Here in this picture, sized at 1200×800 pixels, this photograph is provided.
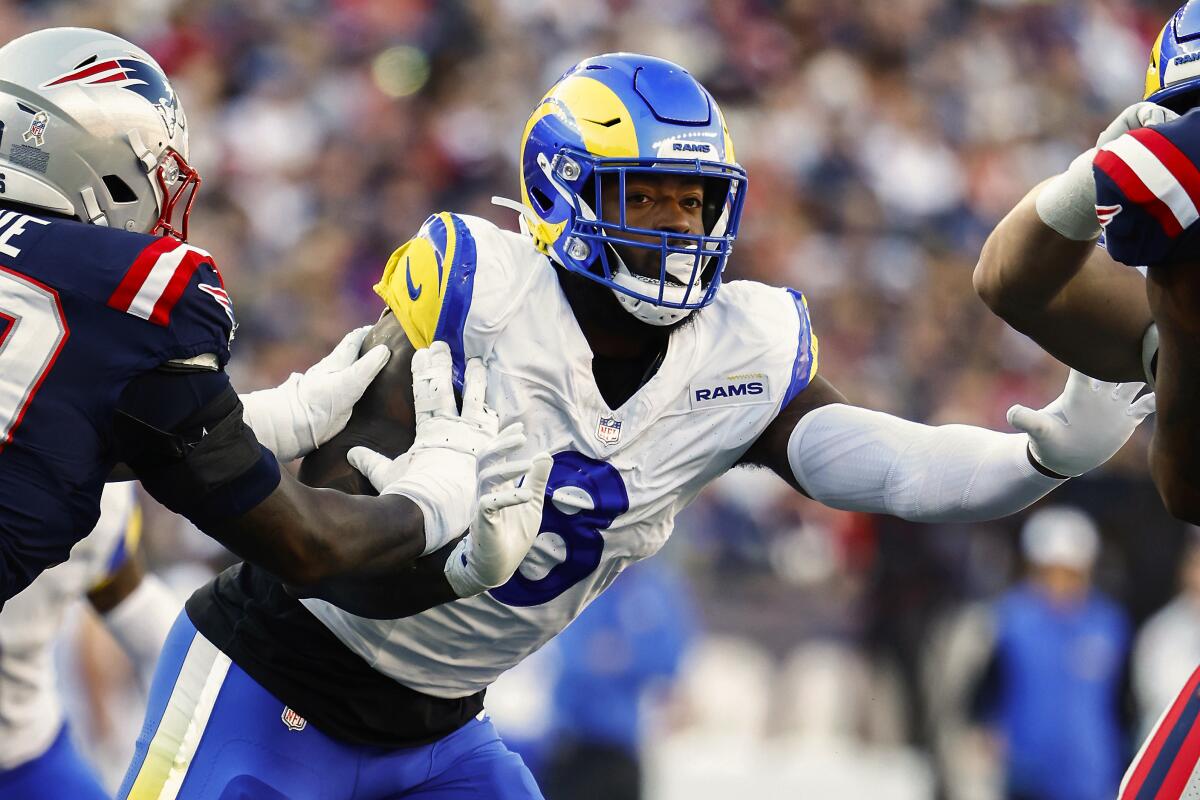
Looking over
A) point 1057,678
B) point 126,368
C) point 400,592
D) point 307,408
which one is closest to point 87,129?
point 126,368

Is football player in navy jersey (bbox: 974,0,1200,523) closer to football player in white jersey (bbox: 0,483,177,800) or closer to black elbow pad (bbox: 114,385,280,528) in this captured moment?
black elbow pad (bbox: 114,385,280,528)

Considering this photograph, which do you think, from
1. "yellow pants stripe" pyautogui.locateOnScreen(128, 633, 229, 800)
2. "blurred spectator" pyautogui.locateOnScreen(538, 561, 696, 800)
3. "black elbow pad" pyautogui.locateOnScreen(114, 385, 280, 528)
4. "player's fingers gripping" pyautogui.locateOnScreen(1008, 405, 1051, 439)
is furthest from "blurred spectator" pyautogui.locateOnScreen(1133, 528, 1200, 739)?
"black elbow pad" pyautogui.locateOnScreen(114, 385, 280, 528)

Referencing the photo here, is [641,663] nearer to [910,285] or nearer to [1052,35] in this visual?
[910,285]

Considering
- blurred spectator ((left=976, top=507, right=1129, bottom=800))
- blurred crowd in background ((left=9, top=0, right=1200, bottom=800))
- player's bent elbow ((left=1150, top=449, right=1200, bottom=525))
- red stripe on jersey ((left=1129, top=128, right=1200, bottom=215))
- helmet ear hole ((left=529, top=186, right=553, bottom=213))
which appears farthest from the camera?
blurred crowd in background ((left=9, top=0, right=1200, bottom=800))

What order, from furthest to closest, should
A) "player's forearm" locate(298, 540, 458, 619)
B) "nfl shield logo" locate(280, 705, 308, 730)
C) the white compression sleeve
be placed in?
the white compression sleeve → "nfl shield logo" locate(280, 705, 308, 730) → "player's forearm" locate(298, 540, 458, 619)

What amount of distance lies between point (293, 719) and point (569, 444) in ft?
2.35

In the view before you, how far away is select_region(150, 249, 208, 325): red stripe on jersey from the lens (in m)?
2.49

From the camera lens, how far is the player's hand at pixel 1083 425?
315 centimetres

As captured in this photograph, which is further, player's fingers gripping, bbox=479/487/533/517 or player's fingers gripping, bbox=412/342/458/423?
player's fingers gripping, bbox=412/342/458/423

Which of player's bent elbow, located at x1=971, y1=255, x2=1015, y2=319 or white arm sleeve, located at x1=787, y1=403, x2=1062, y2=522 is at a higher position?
player's bent elbow, located at x1=971, y1=255, x2=1015, y2=319

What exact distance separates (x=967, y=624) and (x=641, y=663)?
1.60m

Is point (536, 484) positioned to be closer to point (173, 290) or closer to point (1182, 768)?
point (173, 290)

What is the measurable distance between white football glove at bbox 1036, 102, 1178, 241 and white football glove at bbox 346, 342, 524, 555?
953 millimetres

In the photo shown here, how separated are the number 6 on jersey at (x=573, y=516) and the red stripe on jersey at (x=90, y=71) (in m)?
1.04
